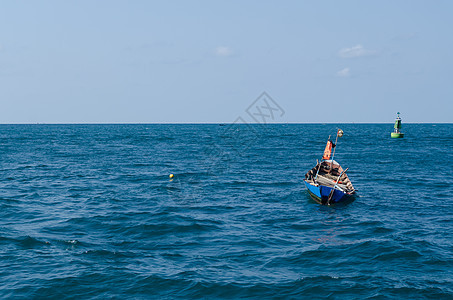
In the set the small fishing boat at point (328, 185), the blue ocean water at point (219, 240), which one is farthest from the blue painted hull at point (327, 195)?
the blue ocean water at point (219, 240)

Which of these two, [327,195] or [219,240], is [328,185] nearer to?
[327,195]

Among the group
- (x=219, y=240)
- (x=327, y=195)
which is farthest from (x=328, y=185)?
(x=219, y=240)

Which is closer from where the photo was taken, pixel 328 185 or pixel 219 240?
pixel 219 240

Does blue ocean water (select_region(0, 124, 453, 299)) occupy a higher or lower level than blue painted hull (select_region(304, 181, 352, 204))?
lower

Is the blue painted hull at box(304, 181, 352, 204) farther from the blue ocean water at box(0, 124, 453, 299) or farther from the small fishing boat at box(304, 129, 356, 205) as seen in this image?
the blue ocean water at box(0, 124, 453, 299)

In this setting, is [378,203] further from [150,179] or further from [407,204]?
[150,179]

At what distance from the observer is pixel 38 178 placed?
4456cm

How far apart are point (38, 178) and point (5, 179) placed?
10.5 feet

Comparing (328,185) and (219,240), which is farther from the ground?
(328,185)

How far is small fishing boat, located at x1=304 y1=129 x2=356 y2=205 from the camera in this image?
104ft

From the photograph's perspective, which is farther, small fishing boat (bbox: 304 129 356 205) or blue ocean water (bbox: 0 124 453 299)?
small fishing boat (bbox: 304 129 356 205)

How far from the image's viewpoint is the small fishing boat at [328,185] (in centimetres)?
3178

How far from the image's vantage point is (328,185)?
35.7 meters

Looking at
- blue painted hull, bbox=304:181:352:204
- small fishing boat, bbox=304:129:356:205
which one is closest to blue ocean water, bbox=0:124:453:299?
blue painted hull, bbox=304:181:352:204
